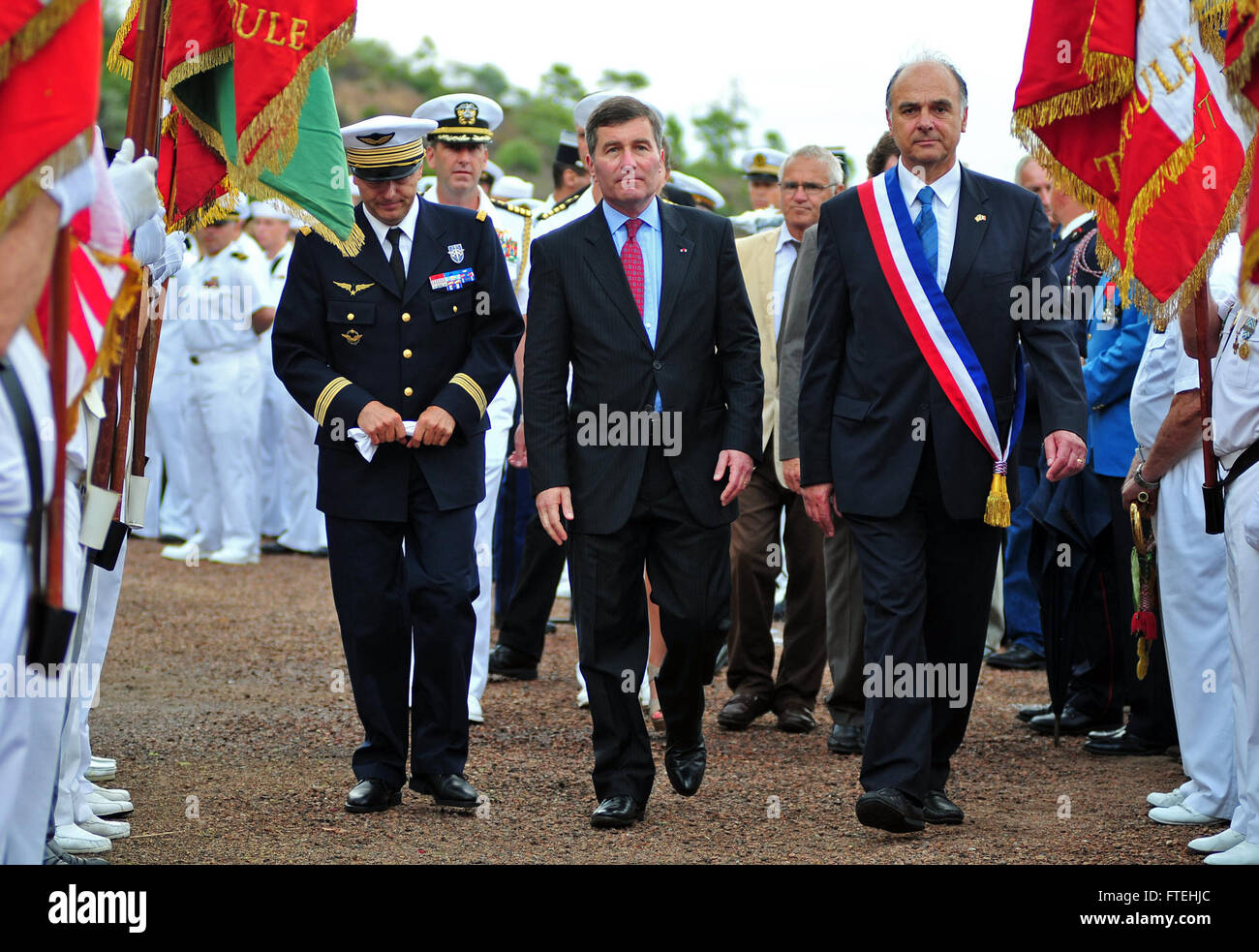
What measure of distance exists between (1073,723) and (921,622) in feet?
7.25

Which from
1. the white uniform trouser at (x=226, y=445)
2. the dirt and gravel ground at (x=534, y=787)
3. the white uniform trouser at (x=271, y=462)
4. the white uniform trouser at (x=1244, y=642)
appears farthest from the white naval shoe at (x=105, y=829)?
the white uniform trouser at (x=271, y=462)

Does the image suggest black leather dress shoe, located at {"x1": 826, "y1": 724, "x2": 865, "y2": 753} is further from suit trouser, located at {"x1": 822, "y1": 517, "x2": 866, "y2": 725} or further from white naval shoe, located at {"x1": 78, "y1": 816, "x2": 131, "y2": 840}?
white naval shoe, located at {"x1": 78, "y1": 816, "x2": 131, "y2": 840}

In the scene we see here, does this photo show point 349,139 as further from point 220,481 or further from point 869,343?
point 220,481

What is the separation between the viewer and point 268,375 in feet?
43.3

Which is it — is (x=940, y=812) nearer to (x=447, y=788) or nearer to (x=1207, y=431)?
(x=1207, y=431)

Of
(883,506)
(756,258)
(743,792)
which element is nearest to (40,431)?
(883,506)

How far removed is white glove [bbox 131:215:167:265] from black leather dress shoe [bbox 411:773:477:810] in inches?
76.8

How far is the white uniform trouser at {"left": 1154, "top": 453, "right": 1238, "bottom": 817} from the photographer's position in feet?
18.4

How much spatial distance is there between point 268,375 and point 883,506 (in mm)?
8897

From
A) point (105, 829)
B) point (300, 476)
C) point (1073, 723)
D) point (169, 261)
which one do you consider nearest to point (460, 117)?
point (169, 261)

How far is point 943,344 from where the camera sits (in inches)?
205

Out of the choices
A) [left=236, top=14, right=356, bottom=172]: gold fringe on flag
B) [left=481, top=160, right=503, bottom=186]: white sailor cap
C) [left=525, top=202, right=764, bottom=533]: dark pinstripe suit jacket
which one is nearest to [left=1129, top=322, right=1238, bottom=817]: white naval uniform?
[left=525, top=202, right=764, bottom=533]: dark pinstripe suit jacket

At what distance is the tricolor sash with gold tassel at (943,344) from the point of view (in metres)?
5.18

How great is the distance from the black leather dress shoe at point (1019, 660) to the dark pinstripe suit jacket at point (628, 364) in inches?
151
